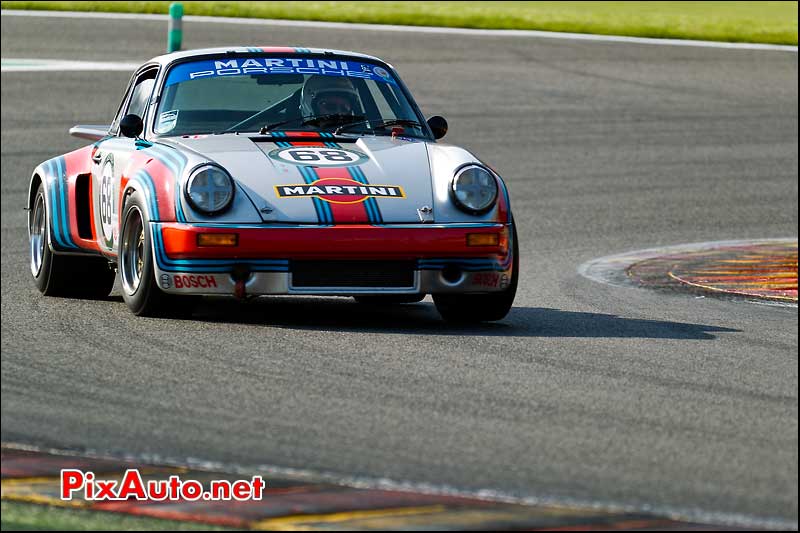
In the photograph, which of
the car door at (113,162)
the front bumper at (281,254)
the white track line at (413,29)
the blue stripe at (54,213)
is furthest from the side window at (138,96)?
the white track line at (413,29)

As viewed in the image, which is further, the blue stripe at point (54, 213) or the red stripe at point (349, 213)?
the blue stripe at point (54, 213)

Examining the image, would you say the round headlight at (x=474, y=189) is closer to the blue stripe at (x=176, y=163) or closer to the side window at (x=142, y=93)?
the blue stripe at (x=176, y=163)

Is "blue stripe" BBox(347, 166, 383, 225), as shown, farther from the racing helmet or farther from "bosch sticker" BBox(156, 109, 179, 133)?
"bosch sticker" BBox(156, 109, 179, 133)

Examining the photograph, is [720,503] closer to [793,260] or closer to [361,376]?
[361,376]

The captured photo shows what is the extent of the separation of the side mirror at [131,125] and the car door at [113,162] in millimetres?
57

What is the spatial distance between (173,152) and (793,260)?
5343 mm

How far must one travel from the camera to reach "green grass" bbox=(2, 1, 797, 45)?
24.3 metres

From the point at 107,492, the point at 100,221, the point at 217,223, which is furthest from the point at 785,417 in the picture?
the point at 100,221

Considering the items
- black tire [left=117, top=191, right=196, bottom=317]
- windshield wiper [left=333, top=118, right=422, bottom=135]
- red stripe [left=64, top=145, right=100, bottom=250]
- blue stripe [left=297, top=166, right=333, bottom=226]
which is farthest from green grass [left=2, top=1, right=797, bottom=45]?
blue stripe [left=297, top=166, right=333, bottom=226]

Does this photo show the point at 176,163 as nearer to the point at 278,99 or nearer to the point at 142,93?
the point at 278,99

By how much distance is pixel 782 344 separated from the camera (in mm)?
6723

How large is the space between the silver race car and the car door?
2 cm

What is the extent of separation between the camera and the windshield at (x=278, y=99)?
7797 millimetres

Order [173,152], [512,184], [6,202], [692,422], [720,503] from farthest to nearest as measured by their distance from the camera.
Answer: [512,184]
[6,202]
[173,152]
[692,422]
[720,503]
